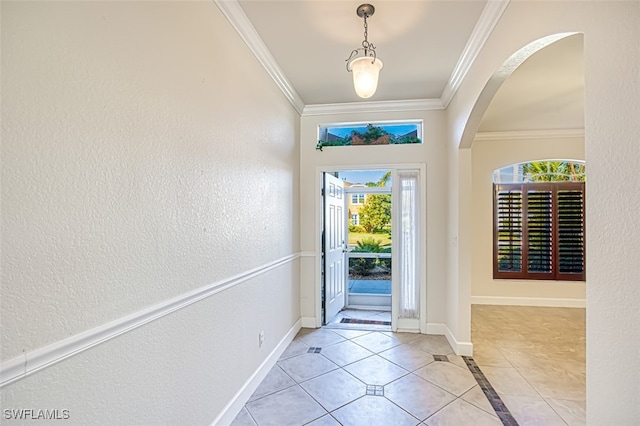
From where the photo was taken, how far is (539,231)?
15.9 feet

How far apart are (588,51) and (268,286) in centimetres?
251

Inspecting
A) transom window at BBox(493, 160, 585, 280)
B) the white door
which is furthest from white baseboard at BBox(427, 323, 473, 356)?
transom window at BBox(493, 160, 585, 280)

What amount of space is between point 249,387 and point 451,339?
2.18m

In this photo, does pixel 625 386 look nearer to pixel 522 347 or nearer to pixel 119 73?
pixel 119 73

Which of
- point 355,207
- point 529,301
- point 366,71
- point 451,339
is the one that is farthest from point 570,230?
point 366,71

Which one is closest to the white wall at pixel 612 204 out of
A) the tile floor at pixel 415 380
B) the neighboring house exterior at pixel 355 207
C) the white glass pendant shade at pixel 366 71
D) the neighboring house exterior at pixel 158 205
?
the neighboring house exterior at pixel 158 205

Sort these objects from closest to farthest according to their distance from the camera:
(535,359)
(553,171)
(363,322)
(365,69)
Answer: (365,69) < (535,359) < (363,322) < (553,171)

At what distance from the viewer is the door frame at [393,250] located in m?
3.70

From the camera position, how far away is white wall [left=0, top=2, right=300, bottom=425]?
0.87m

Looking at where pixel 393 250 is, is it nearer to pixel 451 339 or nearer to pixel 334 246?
pixel 334 246

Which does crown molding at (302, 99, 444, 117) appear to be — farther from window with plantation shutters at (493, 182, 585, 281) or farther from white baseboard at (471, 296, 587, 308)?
white baseboard at (471, 296, 587, 308)

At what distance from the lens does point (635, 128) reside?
0.98 meters

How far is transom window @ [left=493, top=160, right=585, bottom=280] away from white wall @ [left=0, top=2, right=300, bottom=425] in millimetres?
4376

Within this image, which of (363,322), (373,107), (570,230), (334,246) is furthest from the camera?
(570,230)
